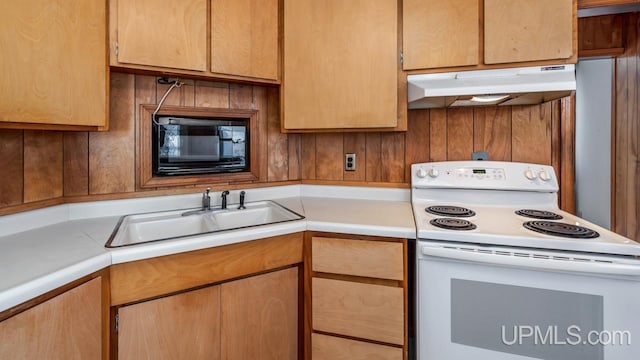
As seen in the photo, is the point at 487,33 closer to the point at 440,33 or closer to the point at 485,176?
the point at 440,33

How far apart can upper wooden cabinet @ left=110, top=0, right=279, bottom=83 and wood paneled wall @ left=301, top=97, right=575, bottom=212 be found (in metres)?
0.63

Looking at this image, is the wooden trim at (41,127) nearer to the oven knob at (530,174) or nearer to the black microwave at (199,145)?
the black microwave at (199,145)

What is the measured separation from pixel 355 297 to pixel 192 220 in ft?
2.93

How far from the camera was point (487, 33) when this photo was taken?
1485 millimetres

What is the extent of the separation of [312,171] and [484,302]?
4.08 ft

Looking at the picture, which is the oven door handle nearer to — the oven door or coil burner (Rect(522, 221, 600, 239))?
the oven door

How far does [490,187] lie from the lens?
1684 mm

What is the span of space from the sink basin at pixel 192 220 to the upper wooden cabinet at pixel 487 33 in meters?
1.07

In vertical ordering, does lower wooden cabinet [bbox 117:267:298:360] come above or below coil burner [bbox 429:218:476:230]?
below

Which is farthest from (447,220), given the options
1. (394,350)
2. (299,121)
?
(299,121)

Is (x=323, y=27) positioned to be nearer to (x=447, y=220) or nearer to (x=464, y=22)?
(x=464, y=22)

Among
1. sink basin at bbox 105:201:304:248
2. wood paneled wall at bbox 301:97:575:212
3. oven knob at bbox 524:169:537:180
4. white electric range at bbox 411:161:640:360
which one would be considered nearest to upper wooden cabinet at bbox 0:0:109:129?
sink basin at bbox 105:201:304:248

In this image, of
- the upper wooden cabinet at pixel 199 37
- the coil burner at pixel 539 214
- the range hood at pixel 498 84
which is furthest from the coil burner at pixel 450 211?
the upper wooden cabinet at pixel 199 37

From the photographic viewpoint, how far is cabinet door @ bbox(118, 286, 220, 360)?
41.8 inches
